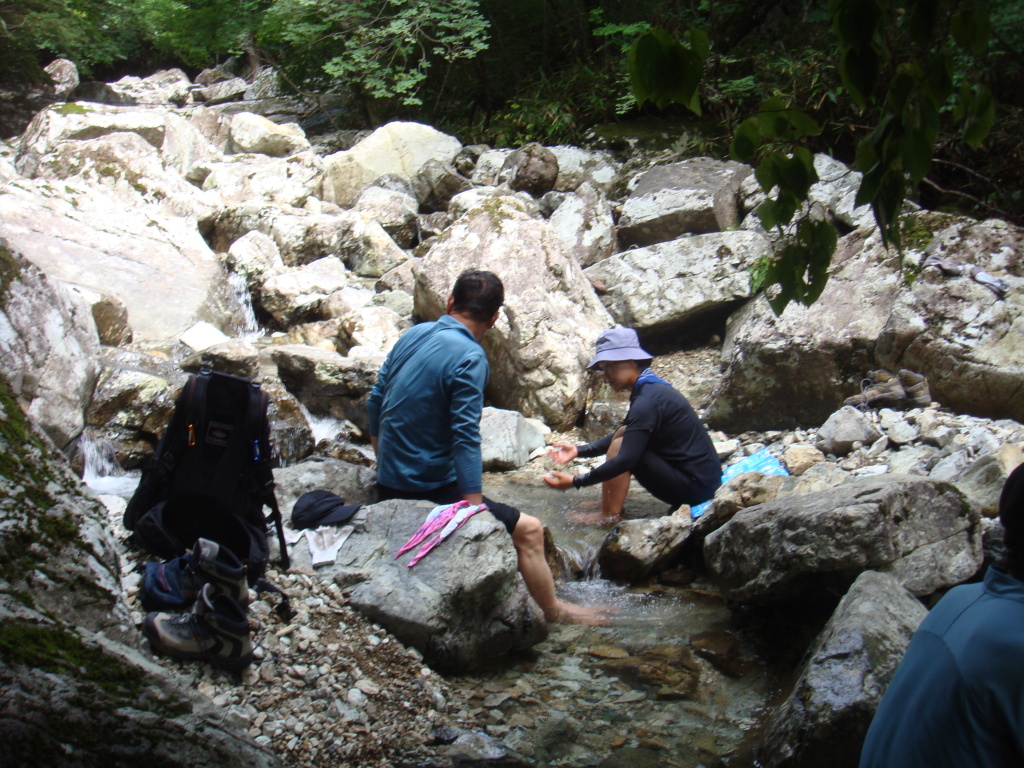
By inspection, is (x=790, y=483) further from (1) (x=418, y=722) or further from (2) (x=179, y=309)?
(2) (x=179, y=309)

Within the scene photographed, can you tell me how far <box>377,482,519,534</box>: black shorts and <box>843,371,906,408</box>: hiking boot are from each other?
409 centimetres

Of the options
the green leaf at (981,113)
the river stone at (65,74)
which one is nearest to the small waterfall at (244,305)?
the green leaf at (981,113)

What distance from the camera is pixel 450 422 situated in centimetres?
386

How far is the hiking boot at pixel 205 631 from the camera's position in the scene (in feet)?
8.46

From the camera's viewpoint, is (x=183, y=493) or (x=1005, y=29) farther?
(x=1005, y=29)

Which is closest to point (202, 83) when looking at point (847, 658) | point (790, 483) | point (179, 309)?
point (179, 309)

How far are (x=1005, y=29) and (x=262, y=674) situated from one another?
9761mm

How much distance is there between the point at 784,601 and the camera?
3.80 metres

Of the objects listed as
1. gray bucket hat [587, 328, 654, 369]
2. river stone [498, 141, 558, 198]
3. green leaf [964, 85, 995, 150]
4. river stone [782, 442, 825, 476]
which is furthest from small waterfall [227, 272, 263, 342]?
green leaf [964, 85, 995, 150]

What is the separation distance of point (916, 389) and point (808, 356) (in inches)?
34.9

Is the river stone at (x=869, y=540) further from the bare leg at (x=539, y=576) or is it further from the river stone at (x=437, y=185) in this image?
the river stone at (x=437, y=185)

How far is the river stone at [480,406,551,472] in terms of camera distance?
705 centimetres

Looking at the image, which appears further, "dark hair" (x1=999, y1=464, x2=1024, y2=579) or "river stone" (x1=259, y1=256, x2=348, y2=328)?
"river stone" (x1=259, y1=256, x2=348, y2=328)

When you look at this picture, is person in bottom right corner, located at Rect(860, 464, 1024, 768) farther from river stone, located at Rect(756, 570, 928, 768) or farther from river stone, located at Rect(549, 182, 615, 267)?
river stone, located at Rect(549, 182, 615, 267)
